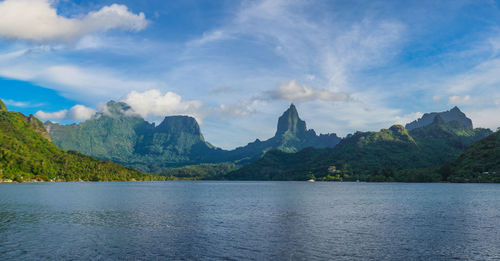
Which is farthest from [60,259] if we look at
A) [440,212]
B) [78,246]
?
[440,212]

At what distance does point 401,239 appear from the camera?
63781 millimetres

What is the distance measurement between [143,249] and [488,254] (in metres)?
55.1

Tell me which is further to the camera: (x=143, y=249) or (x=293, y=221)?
(x=293, y=221)

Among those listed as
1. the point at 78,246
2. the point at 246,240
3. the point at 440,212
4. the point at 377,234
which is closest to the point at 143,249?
the point at 78,246

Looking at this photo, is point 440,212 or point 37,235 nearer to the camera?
point 37,235

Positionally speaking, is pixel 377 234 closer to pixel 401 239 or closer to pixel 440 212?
pixel 401 239

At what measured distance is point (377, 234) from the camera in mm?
68750

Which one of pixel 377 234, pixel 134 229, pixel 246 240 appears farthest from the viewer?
pixel 134 229

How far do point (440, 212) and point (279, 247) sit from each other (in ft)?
242

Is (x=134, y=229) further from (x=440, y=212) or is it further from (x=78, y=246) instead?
(x=440, y=212)

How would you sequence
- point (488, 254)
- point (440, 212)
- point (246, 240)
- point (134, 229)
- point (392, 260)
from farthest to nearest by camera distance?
point (440, 212), point (134, 229), point (246, 240), point (488, 254), point (392, 260)

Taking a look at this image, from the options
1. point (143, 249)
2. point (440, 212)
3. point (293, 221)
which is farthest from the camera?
point (440, 212)

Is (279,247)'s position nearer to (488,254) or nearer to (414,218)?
(488,254)

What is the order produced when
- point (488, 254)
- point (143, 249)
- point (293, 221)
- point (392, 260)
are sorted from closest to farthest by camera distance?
point (392, 260) < point (488, 254) < point (143, 249) < point (293, 221)
